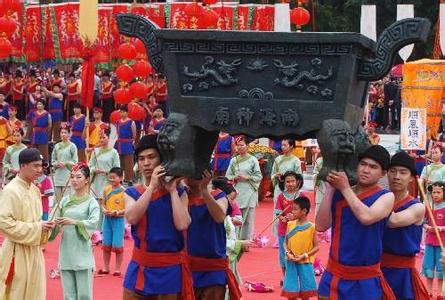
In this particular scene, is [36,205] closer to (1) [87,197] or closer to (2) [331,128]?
(1) [87,197]

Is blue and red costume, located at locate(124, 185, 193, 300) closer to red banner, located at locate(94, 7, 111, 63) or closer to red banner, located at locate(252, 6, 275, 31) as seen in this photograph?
red banner, located at locate(94, 7, 111, 63)

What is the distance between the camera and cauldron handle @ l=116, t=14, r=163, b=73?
7.65 m

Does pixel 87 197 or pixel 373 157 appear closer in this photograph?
pixel 373 157

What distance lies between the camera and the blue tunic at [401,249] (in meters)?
8.28

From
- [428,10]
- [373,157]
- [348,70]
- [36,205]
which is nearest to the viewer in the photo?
[348,70]

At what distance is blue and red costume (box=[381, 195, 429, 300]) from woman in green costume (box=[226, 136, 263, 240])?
6899mm

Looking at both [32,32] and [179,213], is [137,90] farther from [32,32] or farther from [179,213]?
[179,213]

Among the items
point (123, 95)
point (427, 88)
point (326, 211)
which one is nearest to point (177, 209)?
point (326, 211)

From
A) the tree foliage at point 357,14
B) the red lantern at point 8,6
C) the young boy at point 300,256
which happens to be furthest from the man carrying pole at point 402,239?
the tree foliage at point 357,14

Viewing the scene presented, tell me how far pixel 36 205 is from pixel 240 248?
82.4 inches

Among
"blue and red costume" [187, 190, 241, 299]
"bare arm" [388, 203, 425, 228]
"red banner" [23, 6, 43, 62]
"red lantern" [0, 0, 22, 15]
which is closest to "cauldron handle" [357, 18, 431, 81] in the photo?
"bare arm" [388, 203, 425, 228]

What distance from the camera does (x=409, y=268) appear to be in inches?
329

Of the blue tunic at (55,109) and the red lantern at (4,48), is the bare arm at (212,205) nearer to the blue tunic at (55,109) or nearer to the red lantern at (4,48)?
the red lantern at (4,48)

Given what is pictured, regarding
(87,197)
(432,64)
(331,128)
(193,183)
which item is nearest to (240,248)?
(87,197)
